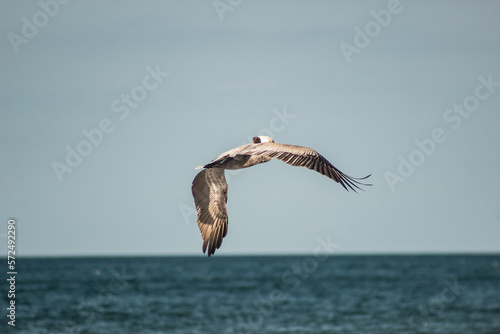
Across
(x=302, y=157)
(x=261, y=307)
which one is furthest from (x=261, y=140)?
(x=261, y=307)

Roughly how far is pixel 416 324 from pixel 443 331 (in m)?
2.28

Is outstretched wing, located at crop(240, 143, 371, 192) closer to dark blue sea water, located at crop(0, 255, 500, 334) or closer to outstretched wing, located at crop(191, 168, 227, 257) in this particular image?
outstretched wing, located at crop(191, 168, 227, 257)

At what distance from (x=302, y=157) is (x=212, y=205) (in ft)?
9.78

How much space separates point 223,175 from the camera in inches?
530

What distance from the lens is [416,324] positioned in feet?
113

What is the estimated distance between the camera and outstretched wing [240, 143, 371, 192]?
1110 cm

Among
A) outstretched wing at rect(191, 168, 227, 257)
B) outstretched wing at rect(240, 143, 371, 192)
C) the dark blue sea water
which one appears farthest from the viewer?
the dark blue sea water

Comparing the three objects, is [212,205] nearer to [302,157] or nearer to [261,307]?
[302,157]

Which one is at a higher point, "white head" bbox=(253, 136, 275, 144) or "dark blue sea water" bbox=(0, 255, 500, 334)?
"white head" bbox=(253, 136, 275, 144)

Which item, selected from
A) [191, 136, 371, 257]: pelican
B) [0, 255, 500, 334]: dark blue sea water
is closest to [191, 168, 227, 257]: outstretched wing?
[191, 136, 371, 257]: pelican

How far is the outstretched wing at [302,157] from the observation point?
11102 millimetres

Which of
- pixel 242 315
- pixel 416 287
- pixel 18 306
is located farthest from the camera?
pixel 416 287

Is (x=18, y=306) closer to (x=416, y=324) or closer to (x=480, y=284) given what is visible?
(x=416, y=324)

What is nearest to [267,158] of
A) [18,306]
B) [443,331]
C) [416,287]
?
[443,331]
